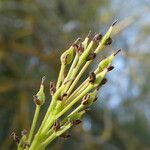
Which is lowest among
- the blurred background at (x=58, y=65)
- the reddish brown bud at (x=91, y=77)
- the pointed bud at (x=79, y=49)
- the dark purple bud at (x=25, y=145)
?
the dark purple bud at (x=25, y=145)

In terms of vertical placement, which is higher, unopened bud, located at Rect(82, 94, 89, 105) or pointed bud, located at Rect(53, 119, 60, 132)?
unopened bud, located at Rect(82, 94, 89, 105)

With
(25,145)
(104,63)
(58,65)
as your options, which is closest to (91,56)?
(104,63)

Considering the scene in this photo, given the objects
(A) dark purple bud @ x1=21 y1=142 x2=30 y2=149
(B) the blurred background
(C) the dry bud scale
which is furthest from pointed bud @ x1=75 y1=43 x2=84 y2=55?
(B) the blurred background

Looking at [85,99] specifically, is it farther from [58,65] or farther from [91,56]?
[58,65]

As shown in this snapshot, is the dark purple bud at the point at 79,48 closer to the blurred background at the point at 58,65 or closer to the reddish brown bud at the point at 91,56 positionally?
the reddish brown bud at the point at 91,56

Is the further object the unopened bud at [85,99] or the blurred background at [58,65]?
the blurred background at [58,65]

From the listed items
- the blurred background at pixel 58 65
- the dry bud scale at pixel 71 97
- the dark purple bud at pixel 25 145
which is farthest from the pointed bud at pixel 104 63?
the blurred background at pixel 58 65

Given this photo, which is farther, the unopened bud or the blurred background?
the blurred background

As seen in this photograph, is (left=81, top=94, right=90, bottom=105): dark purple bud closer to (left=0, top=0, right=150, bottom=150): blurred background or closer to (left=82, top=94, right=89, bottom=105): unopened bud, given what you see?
(left=82, top=94, right=89, bottom=105): unopened bud
